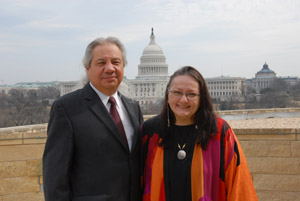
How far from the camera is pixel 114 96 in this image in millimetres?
3523

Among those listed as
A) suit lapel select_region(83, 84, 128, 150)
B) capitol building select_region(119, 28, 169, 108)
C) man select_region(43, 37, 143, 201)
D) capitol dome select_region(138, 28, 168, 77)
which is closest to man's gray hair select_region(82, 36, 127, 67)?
man select_region(43, 37, 143, 201)

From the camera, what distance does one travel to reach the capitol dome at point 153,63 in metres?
108

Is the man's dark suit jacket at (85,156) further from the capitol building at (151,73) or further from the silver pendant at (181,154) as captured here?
the capitol building at (151,73)

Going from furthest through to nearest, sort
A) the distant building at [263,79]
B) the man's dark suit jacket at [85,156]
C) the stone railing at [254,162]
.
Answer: the distant building at [263,79], the stone railing at [254,162], the man's dark suit jacket at [85,156]

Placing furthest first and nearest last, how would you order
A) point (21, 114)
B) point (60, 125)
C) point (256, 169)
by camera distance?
point (21, 114), point (256, 169), point (60, 125)

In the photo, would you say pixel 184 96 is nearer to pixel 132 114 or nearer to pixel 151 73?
pixel 132 114

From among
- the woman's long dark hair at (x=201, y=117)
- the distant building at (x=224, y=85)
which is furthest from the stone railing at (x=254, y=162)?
the distant building at (x=224, y=85)

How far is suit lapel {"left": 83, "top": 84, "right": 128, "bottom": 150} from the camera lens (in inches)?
129

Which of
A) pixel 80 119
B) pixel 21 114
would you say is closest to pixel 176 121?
pixel 80 119

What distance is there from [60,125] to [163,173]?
3.20ft

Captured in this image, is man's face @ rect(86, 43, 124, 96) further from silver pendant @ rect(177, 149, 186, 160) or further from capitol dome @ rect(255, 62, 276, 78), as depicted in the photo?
capitol dome @ rect(255, 62, 276, 78)

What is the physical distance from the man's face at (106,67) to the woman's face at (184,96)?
1.71ft

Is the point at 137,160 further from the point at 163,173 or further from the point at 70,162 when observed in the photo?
the point at 70,162

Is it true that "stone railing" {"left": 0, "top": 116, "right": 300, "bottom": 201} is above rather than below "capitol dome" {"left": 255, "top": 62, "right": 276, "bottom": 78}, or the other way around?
below
